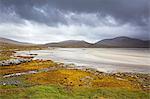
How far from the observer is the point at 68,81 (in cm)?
3950

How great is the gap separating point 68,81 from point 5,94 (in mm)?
14658

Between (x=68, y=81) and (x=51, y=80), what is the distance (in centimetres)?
284

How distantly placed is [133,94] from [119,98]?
284 centimetres

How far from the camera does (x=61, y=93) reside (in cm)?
2742

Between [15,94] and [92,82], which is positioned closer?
[15,94]

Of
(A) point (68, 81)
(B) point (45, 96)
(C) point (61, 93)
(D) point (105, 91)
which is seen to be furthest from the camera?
(A) point (68, 81)

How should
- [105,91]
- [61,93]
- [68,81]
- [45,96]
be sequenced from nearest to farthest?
[45,96] → [61,93] → [105,91] → [68,81]

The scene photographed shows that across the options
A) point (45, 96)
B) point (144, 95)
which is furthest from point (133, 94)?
point (45, 96)

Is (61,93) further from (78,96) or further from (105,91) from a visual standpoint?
(105,91)

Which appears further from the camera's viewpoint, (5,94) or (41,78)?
(41,78)

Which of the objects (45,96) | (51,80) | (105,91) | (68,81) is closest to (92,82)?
(68,81)

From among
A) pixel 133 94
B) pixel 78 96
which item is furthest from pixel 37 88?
pixel 133 94

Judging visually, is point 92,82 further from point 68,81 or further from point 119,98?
point 119,98

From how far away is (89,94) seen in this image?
2767cm
